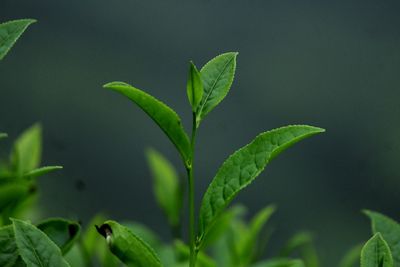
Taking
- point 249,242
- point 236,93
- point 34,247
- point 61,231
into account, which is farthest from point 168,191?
point 236,93

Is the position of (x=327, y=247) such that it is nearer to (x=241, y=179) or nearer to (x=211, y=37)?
(x=211, y=37)

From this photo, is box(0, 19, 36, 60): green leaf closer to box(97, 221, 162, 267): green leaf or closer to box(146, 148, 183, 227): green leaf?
box(97, 221, 162, 267): green leaf

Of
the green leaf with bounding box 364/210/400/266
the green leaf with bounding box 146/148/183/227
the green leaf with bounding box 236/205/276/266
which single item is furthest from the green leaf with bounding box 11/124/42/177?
the green leaf with bounding box 364/210/400/266

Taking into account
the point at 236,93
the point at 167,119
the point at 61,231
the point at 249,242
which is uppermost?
the point at 167,119

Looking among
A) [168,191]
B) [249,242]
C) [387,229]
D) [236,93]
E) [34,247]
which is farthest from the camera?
[236,93]

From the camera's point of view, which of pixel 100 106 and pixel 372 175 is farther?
pixel 100 106

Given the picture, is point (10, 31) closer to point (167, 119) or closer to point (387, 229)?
point (167, 119)

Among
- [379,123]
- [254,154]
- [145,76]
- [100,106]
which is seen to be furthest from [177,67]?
[254,154]
